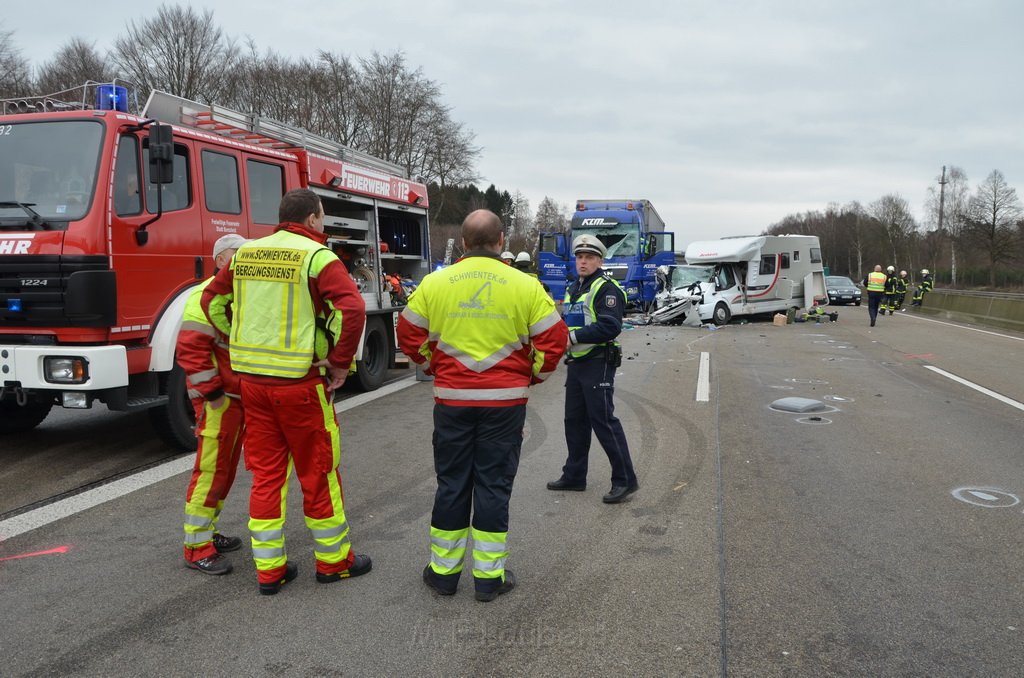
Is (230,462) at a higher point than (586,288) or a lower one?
lower

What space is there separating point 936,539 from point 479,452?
110 inches

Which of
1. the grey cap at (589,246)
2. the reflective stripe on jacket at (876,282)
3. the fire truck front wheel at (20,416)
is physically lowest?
the fire truck front wheel at (20,416)

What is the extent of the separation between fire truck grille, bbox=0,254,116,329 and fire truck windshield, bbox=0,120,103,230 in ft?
1.01

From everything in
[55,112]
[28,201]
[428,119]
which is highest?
[428,119]

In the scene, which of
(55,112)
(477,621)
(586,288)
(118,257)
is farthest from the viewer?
(55,112)

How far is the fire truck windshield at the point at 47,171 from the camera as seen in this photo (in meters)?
5.75

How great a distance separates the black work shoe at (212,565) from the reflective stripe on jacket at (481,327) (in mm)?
1473

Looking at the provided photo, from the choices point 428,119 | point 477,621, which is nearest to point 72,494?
point 477,621

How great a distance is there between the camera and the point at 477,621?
354 centimetres

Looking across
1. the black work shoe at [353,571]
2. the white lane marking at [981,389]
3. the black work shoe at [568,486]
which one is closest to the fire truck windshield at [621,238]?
the white lane marking at [981,389]

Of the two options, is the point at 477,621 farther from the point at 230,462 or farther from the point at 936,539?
the point at 936,539

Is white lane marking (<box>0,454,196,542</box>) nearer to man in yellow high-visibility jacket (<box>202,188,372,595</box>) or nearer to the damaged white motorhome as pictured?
man in yellow high-visibility jacket (<box>202,188,372,595</box>)

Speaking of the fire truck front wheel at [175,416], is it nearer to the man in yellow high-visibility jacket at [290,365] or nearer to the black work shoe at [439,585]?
the man in yellow high-visibility jacket at [290,365]

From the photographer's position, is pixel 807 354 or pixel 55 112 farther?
pixel 807 354
